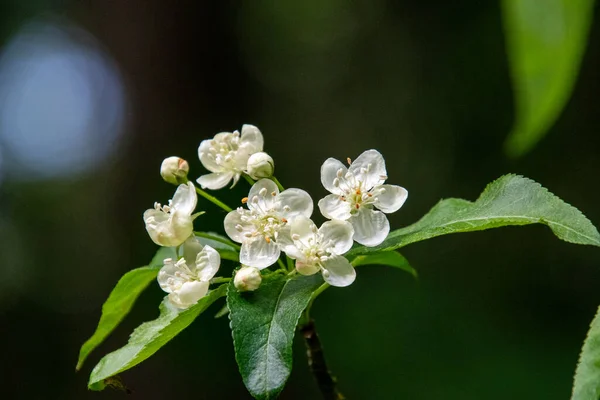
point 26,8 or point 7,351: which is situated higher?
point 26,8

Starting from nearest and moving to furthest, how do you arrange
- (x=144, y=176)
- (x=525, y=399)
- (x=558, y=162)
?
(x=525, y=399) → (x=558, y=162) → (x=144, y=176)

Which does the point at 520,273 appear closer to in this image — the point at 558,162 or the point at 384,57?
the point at 558,162

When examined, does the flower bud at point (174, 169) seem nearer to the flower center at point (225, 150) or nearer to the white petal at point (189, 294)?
the flower center at point (225, 150)

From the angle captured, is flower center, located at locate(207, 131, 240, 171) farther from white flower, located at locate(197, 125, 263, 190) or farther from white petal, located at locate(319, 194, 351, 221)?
white petal, located at locate(319, 194, 351, 221)

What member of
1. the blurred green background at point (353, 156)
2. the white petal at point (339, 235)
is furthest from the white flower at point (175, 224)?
the blurred green background at point (353, 156)

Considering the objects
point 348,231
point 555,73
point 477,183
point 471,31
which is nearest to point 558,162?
point 477,183

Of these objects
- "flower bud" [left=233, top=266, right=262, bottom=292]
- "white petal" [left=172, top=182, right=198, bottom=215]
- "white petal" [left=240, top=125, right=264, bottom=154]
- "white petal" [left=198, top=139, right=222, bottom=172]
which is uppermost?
"white petal" [left=240, top=125, right=264, bottom=154]

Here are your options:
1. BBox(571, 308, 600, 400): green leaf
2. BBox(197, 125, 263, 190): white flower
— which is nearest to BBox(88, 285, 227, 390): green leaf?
BBox(197, 125, 263, 190): white flower
